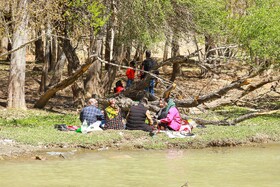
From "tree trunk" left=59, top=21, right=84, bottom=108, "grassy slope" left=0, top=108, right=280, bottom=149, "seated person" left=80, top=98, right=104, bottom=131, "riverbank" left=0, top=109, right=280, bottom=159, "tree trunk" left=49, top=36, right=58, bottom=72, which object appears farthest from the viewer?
"tree trunk" left=49, top=36, right=58, bottom=72

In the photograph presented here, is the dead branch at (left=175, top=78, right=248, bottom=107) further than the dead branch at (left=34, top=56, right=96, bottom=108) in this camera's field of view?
No

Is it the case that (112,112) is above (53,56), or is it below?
below

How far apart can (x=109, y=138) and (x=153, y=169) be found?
3043 mm

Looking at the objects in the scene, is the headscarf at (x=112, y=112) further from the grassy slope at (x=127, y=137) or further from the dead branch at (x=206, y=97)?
the dead branch at (x=206, y=97)

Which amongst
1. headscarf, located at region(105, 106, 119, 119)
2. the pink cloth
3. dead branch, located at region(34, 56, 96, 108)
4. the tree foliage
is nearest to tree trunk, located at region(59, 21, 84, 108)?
dead branch, located at region(34, 56, 96, 108)

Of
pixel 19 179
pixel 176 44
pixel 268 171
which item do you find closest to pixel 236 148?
pixel 268 171

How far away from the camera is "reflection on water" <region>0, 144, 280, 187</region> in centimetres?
1235

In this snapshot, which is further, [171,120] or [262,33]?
[262,33]

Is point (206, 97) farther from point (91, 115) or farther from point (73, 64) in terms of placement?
point (73, 64)

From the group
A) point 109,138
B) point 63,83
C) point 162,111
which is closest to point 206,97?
point 162,111

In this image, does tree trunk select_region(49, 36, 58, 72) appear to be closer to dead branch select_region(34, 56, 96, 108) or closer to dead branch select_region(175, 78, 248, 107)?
dead branch select_region(34, 56, 96, 108)

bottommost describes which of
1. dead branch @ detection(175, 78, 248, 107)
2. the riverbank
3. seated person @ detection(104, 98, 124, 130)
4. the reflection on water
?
the reflection on water

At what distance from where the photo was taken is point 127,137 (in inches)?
666

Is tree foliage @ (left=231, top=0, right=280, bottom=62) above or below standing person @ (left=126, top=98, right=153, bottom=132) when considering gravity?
above
